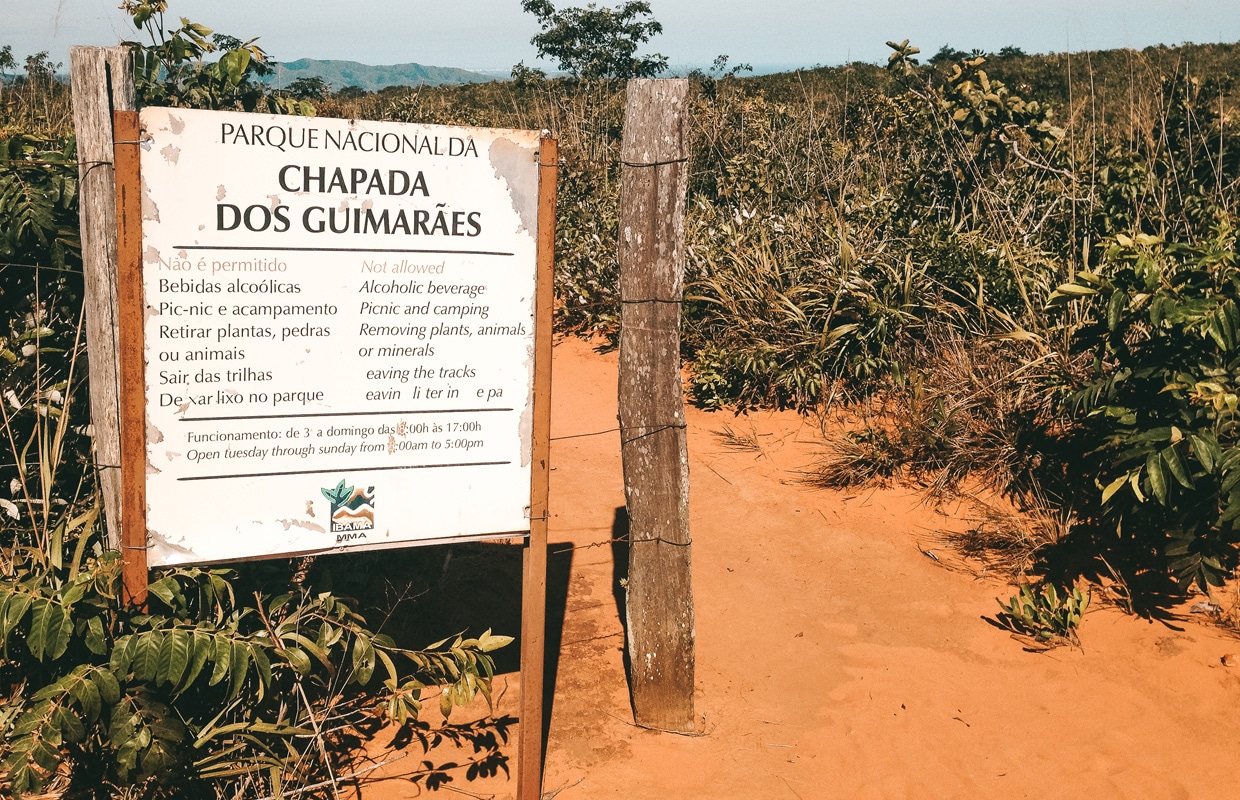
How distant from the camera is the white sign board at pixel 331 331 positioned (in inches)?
97.5

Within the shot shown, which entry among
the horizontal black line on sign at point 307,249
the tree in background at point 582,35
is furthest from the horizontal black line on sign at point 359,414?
the tree in background at point 582,35

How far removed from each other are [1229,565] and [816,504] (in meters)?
1.93

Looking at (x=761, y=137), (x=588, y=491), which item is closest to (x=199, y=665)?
(x=588, y=491)

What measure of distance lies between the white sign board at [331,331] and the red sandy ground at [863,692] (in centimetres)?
104

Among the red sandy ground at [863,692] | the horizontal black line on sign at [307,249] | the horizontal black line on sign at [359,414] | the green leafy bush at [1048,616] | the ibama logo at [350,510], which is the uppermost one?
the horizontal black line on sign at [307,249]

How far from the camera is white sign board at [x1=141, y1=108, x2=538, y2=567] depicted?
2477 millimetres

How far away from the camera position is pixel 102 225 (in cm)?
261

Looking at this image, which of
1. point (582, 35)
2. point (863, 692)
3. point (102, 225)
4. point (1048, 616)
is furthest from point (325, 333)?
point (582, 35)

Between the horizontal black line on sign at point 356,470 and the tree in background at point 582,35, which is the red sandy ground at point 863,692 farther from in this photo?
the tree in background at point 582,35

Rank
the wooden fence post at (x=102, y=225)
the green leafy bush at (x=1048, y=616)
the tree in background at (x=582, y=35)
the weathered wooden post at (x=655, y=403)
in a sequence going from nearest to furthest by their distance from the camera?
the wooden fence post at (x=102, y=225) → the weathered wooden post at (x=655, y=403) → the green leafy bush at (x=1048, y=616) → the tree in background at (x=582, y=35)

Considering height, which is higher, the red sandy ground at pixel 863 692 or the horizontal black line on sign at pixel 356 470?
the horizontal black line on sign at pixel 356 470

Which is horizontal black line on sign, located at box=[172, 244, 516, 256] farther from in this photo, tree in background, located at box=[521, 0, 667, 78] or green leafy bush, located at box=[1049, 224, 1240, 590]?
tree in background, located at box=[521, 0, 667, 78]

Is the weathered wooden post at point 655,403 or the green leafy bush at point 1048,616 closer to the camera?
the weathered wooden post at point 655,403

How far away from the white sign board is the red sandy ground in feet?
3.41
